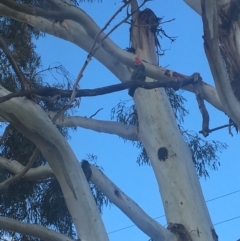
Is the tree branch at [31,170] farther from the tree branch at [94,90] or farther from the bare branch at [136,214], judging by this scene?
the tree branch at [94,90]

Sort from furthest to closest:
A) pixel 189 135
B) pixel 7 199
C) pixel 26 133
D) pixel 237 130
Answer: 1. pixel 189 135
2. pixel 7 199
3. pixel 26 133
4. pixel 237 130

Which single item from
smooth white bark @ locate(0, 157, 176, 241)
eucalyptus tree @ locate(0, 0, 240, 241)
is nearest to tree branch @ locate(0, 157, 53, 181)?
eucalyptus tree @ locate(0, 0, 240, 241)

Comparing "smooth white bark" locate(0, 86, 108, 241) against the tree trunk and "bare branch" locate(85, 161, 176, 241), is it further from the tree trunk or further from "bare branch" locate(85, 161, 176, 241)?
the tree trunk

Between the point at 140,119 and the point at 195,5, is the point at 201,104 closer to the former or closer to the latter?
the point at 195,5

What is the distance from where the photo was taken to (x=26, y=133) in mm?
3611

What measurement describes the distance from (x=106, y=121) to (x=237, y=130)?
5.05 ft

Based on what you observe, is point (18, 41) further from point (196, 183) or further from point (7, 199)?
point (196, 183)

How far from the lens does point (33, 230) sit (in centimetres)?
348

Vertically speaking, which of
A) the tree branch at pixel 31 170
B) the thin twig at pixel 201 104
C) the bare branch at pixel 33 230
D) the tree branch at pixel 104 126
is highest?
the tree branch at pixel 104 126

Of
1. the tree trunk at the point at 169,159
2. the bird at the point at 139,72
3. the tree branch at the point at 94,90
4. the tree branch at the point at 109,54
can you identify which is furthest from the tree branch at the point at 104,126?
the tree branch at the point at 94,90

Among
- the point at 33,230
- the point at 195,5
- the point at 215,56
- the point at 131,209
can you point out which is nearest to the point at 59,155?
the point at 33,230

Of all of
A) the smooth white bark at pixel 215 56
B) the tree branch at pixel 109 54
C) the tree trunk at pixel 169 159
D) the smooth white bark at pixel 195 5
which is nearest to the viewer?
the smooth white bark at pixel 215 56

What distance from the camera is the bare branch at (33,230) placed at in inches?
135

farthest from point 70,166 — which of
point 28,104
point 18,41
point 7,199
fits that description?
point 18,41
